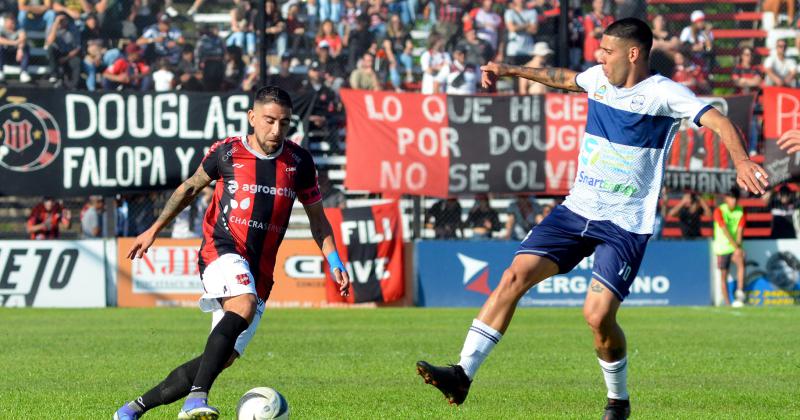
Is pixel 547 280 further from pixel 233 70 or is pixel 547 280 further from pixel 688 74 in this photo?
pixel 233 70

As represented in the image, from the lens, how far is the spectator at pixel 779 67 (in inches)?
920

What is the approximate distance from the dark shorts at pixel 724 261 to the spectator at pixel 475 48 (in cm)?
538

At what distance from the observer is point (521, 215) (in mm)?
21859

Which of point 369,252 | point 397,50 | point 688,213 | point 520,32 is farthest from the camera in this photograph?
point 397,50

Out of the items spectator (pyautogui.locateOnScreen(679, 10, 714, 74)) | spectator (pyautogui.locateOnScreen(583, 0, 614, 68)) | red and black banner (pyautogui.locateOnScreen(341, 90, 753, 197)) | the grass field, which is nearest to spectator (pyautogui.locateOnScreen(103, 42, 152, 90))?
red and black banner (pyautogui.locateOnScreen(341, 90, 753, 197))

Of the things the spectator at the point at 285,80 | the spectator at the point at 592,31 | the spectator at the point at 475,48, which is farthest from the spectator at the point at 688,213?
the spectator at the point at 285,80

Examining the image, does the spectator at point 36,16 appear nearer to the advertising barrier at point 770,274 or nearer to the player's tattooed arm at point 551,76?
the advertising barrier at point 770,274

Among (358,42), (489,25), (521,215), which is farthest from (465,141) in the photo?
(358,42)

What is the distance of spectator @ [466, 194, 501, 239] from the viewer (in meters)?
21.8

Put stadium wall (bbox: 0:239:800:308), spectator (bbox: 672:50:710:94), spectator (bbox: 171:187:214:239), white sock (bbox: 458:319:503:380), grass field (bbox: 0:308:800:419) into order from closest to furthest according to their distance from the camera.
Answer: white sock (bbox: 458:319:503:380), grass field (bbox: 0:308:800:419), stadium wall (bbox: 0:239:800:308), spectator (bbox: 171:187:214:239), spectator (bbox: 672:50:710:94)

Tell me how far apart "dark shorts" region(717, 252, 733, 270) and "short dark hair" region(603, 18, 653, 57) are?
1438cm

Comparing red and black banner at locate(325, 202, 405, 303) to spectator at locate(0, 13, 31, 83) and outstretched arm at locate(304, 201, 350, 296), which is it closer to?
spectator at locate(0, 13, 31, 83)

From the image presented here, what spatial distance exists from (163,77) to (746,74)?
10.9 m

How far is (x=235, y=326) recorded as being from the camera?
705 cm
